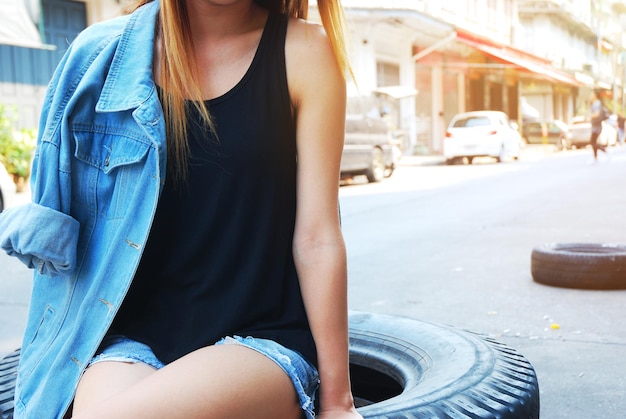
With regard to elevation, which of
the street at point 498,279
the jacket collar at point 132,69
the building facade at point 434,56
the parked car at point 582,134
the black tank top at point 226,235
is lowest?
the street at point 498,279

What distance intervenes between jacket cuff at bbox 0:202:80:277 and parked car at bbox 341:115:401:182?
1189 centimetres

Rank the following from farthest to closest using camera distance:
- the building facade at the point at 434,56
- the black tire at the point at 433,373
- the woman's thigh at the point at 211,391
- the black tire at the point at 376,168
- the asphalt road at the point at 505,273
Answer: the black tire at the point at 376,168 → the building facade at the point at 434,56 → the asphalt road at the point at 505,273 → the black tire at the point at 433,373 → the woman's thigh at the point at 211,391

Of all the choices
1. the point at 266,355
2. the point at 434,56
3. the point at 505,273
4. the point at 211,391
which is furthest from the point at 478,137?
the point at 211,391

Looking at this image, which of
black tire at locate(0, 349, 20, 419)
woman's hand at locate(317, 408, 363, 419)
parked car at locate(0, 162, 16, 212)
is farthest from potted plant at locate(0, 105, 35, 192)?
woman's hand at locate(317, 408, 363, 419)

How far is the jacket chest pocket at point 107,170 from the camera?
1578mm

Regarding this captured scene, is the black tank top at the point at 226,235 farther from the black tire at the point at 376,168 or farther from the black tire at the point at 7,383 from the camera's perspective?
the black tire at the point at 376,168

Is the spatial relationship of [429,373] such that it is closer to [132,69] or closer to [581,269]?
[132,69]

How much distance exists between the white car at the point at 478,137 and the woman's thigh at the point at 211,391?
64.4 feet

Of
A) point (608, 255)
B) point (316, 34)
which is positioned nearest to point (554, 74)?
point (608, 255)

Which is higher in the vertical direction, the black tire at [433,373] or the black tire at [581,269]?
the black tire at [433,373]

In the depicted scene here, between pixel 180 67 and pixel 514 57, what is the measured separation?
3035cm

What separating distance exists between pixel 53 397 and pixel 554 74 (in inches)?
1383

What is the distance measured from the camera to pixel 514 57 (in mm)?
30344

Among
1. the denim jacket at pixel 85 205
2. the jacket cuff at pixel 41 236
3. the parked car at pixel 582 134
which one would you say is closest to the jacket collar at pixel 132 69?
the denim jacket at pixel 85 205
